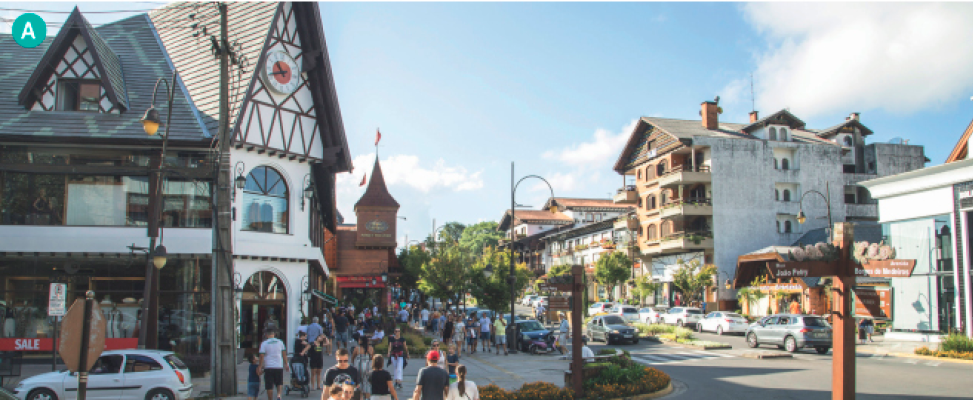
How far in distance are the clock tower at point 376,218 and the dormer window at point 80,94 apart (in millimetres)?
23291

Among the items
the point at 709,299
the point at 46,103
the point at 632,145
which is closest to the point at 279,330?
the point at 46,103

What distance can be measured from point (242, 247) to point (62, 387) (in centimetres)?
1012

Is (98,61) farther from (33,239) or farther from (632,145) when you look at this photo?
(632,145)

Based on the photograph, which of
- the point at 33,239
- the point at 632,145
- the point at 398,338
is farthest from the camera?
the point at 632,145

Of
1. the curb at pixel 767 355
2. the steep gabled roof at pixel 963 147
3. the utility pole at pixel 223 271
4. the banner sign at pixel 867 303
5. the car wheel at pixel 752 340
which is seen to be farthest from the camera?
the car wheel at pixel 752 340

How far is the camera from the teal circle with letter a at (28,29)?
13.2 meters

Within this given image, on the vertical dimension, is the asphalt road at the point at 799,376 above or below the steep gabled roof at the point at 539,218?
below

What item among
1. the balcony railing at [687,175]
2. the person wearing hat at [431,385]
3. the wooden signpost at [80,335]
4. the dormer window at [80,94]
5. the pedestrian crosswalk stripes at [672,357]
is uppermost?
the balcony railing at [687,175]

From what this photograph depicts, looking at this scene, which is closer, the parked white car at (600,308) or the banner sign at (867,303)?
the banner sign at (867,303)

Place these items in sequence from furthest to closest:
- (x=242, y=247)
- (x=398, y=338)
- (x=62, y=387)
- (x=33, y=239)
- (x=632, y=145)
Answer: (x=632, y=145)
(x=242, y=247)
(x=33, y=239)
(x=398, y=338)
(x=62, y=387)

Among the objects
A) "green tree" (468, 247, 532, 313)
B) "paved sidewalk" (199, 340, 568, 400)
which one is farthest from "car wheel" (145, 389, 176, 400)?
"green tree" (468, 247, 532, 313)

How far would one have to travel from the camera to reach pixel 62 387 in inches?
547

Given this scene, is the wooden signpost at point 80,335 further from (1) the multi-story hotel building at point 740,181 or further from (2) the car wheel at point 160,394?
(1) the multi-story hotel building at point 740,181

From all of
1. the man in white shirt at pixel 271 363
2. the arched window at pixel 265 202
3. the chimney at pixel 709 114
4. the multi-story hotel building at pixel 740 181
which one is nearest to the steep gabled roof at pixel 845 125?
the multi-story hotel building at pixel 740 181
